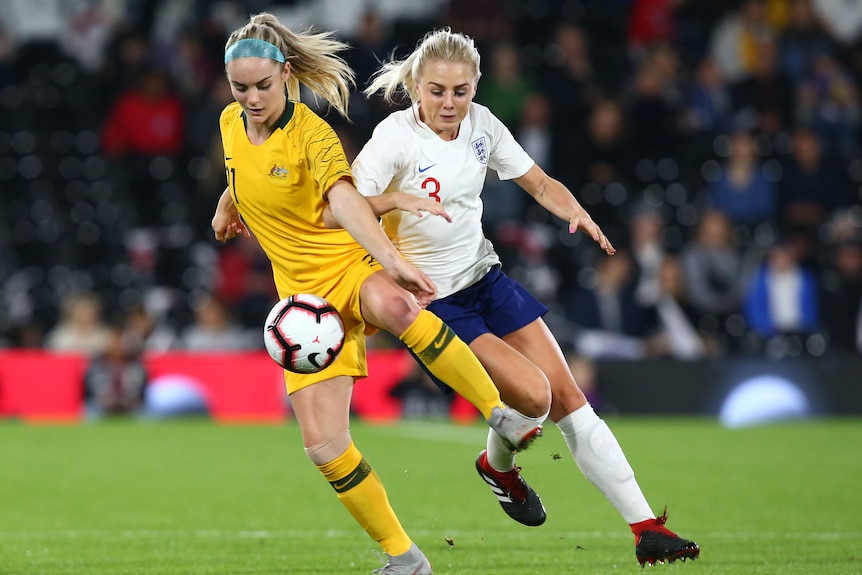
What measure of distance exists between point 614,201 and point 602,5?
326 centimetres

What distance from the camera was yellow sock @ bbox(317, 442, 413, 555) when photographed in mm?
5449

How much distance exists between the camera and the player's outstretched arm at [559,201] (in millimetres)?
5680

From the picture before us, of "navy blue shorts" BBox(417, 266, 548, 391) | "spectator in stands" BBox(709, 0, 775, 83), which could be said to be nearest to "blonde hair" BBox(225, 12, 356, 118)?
"navy blue shorts" BBox(417, 266, 548, 391)

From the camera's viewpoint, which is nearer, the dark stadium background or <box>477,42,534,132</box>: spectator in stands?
the dark stadium background

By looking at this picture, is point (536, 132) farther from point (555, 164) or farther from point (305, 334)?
point (305, 334)

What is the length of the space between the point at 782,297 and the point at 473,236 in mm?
7919

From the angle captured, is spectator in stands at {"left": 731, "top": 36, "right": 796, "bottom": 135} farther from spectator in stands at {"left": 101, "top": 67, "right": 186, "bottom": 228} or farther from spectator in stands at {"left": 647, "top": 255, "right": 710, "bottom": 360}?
spectator in stands at {"left": 101, "top": 67, "right": 186, "bottom": 228}

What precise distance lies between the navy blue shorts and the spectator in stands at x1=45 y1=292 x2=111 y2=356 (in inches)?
327

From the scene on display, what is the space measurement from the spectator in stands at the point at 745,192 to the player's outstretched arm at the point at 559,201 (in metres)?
8.41

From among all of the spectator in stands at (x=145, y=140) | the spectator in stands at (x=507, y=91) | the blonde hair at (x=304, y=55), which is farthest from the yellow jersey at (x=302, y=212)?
the spectator in stands at (x=145, y=140)

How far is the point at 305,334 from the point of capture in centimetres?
523

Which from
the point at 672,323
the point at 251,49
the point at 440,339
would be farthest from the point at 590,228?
the point at 672,323

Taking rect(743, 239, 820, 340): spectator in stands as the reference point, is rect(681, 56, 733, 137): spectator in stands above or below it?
above

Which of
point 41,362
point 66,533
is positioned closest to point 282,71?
point 66,533
